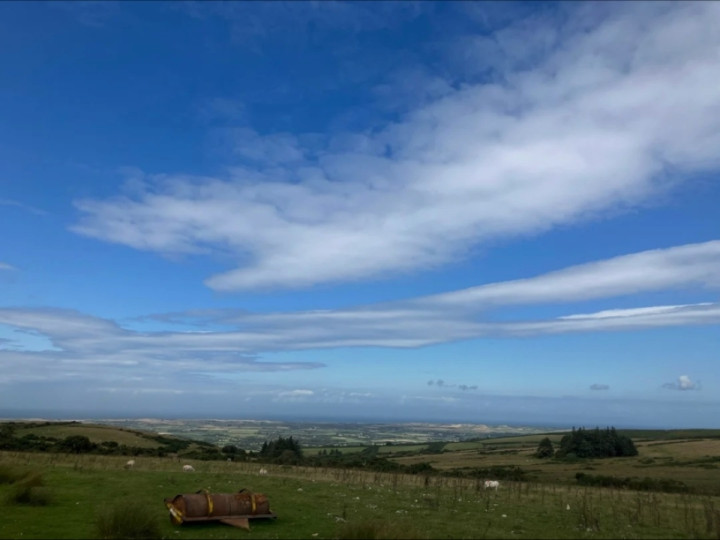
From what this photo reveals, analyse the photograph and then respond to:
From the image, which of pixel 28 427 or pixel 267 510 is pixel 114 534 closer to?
pixel 267 510

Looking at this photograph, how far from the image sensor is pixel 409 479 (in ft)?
112

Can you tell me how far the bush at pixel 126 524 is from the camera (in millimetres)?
13789

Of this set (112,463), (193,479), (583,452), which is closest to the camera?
(193,479)

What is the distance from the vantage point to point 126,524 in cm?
1395

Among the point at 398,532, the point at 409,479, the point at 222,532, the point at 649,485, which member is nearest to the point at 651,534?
the point at 398,532

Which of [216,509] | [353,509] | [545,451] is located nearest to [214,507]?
[216,509]

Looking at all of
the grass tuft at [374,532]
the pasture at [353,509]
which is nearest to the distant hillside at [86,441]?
the pasture at [353,509]

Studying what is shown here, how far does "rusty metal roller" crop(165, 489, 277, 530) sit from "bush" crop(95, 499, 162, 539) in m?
1.51

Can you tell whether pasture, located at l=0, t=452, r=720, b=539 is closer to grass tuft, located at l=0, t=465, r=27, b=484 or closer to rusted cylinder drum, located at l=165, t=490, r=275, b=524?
grass tuft, located at l=0, t=465, r=27, b=484

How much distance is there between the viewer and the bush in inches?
543

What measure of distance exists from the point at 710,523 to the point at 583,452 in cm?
7820

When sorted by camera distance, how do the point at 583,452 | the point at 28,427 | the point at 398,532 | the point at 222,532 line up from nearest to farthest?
the point at 398,532
the point at 222,532
the point at 28,427
the point at 583,452

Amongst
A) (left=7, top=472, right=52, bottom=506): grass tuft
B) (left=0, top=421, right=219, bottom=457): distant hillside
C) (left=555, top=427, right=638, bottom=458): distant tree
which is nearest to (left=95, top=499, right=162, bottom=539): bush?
(left=7, top=472, right=52, bottom=506): grass tuft

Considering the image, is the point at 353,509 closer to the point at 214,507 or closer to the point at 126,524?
the point at 214,507
